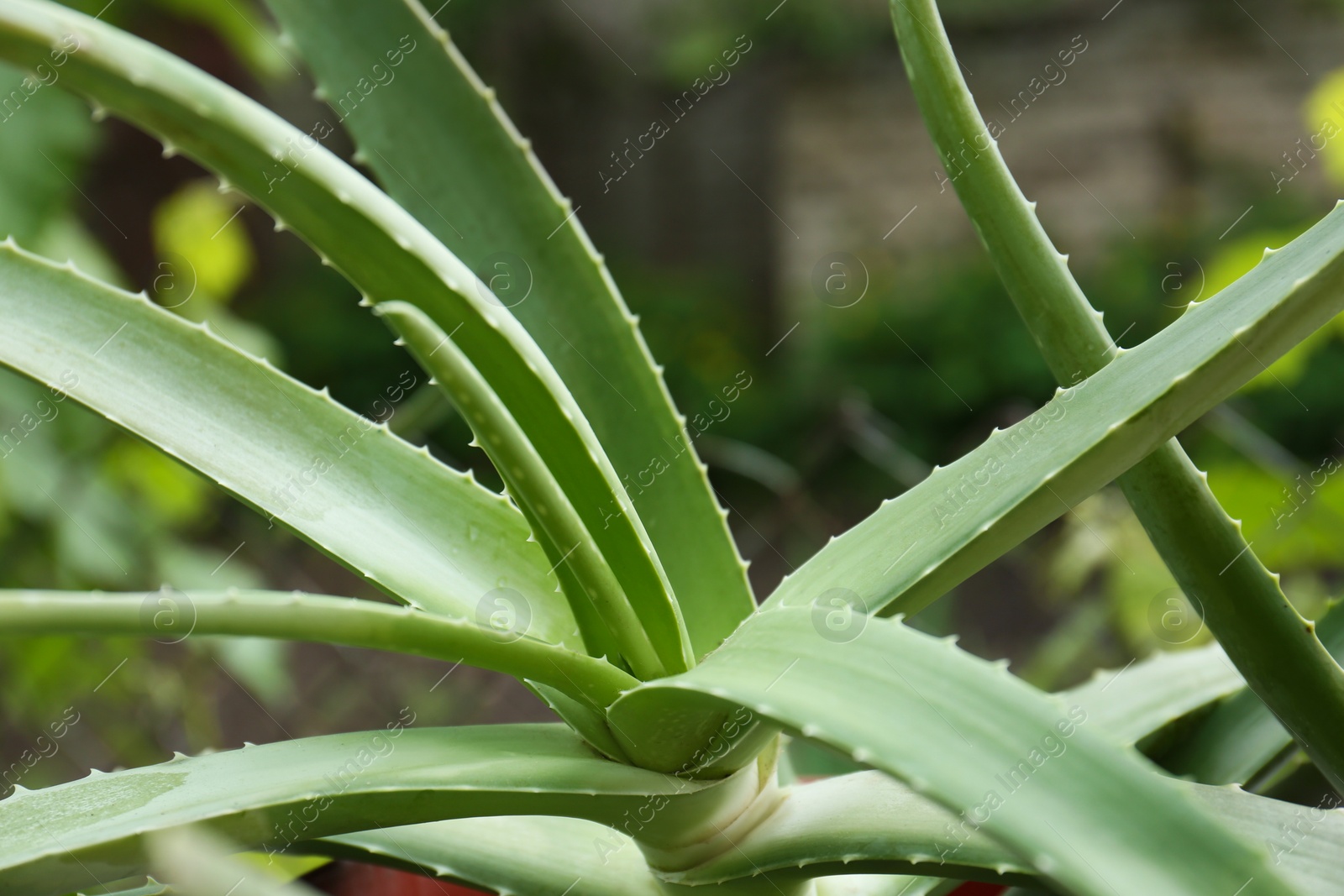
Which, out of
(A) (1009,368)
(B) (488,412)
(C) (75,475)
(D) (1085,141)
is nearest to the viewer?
(B) (488,412)

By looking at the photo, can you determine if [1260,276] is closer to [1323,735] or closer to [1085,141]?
[1323,735]

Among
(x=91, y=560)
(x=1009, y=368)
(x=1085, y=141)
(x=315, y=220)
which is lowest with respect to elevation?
(x=315, y=220)

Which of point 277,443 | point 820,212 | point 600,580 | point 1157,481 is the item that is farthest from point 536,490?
point 820,212

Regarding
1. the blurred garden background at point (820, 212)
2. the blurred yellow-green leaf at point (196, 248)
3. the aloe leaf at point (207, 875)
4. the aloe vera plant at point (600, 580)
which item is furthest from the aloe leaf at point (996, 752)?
the blurred garden background at point (820, 212)

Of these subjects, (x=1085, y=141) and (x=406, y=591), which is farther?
(x=1085, y=141)

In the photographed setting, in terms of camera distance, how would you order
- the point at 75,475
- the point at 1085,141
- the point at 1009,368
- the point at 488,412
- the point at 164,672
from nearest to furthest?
the point at 488,412 < the point at 75,475 < the point at 164,672 < the point at 1009,368 < the point at 1085,141

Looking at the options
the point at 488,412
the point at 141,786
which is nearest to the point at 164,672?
the point at 141,786

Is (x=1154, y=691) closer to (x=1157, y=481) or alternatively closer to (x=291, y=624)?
(x=1157, y=481)

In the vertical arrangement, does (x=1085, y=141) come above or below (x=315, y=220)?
above
